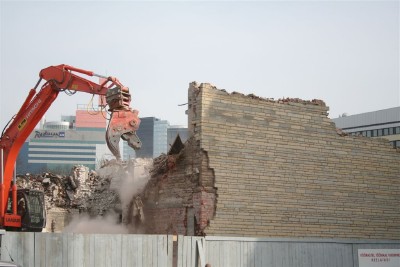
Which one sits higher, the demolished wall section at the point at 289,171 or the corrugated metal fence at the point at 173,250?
the demolished wall section at the point at 289,171

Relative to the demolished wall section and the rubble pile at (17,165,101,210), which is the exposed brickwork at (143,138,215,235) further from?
the rubble pile at (17,165,101,210)

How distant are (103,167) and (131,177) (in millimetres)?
3141

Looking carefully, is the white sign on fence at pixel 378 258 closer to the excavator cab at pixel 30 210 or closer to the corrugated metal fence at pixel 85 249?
the corrugated metal fence at pixel 85 249

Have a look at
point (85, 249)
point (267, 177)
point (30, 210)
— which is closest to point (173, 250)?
point (85, 249)

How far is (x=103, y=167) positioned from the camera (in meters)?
22.1

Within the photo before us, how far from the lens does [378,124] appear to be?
178 feet

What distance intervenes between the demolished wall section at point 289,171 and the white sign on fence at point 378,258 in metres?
0.60

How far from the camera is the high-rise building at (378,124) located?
5225cm

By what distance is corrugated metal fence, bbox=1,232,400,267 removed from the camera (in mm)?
12258

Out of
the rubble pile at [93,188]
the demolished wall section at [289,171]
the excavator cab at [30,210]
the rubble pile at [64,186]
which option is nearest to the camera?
the excavator cab at [30,210]

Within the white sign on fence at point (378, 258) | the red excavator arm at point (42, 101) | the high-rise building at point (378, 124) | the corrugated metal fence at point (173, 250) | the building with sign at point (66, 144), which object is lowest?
the white sign on fence at point (378, 258)

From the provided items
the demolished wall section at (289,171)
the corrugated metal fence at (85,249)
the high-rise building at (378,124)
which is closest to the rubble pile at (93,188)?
the demolished wall section at (289,171)

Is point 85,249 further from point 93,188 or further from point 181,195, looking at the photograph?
point 93,188

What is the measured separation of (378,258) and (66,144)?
14344 cm
